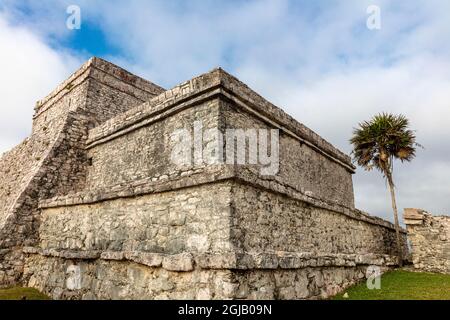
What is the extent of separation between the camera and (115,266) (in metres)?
5.36

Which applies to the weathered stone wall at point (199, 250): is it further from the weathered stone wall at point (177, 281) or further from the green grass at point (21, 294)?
the green grass at point (21, 294)

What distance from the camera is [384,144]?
13.5 metres

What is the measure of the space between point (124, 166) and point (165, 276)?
15.4 ft

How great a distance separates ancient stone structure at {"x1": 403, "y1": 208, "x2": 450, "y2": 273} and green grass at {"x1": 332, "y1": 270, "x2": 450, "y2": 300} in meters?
1.35

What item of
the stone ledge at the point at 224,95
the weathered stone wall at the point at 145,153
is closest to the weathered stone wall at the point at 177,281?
the weathered stone wall at the point at 145,153

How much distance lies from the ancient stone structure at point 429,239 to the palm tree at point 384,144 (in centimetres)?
286

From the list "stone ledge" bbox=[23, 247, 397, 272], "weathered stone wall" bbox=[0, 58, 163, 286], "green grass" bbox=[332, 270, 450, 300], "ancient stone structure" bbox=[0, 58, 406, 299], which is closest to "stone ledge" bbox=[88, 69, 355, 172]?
"ancient stone structure" bbox=[0, 58, 406, 299]

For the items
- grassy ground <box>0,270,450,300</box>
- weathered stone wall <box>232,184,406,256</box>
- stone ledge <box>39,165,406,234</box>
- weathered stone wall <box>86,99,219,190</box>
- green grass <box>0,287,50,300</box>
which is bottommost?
green grass <box>0,287,50,300</box>

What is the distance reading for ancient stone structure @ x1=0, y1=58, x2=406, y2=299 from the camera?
4.48 meters

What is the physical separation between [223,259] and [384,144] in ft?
38.5

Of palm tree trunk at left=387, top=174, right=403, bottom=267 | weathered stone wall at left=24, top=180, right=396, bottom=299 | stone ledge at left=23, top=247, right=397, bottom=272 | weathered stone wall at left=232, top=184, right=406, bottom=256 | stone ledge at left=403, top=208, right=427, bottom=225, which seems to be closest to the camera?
stone ledge at left=23, top=247, right=397, bottom=272

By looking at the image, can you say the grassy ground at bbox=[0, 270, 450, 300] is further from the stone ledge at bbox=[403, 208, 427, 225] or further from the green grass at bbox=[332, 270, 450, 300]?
the stone ledge at bbox=[403, 208, 427, 225]
